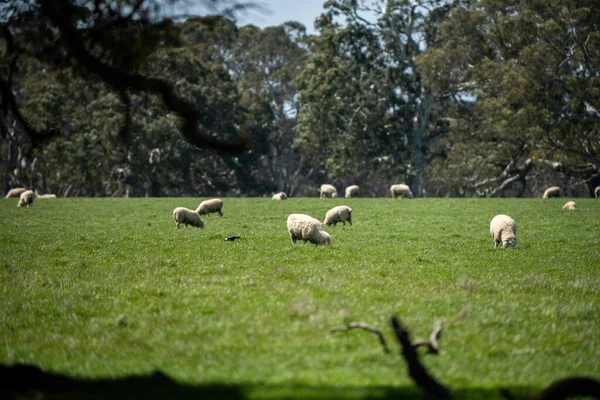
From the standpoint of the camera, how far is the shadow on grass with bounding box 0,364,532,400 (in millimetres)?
6352

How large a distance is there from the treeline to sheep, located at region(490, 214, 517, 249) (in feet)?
91.6

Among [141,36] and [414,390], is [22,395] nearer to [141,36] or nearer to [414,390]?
[414,390]

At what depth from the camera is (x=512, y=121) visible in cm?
5116

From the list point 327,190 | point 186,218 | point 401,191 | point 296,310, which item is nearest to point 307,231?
point 186,218

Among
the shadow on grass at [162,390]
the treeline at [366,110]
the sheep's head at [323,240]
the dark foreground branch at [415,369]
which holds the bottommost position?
the shadow on grass at [162,390]

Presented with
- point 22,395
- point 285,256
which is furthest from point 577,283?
point 22,395

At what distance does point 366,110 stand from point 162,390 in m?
63.5

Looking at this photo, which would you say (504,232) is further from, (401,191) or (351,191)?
(351,191)

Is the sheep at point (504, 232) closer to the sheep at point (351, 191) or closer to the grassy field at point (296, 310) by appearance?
the grassy field at point (296, 310)

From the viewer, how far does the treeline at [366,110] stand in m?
49.4

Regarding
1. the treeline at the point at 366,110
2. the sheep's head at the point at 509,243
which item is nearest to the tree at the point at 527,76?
the treeline at the point at 366,110

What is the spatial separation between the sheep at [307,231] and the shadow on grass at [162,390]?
12.7m

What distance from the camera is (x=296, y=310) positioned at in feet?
33.4

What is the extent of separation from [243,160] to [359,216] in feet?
147
